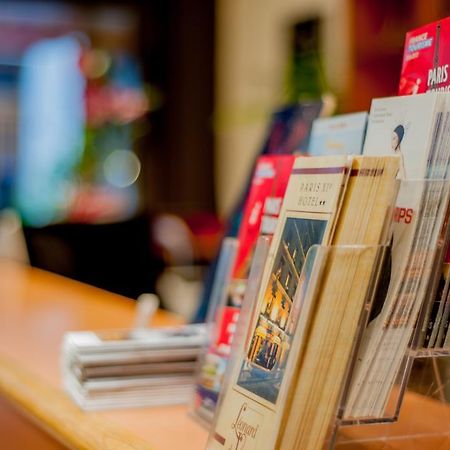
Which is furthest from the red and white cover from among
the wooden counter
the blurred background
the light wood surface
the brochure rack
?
the blurred background

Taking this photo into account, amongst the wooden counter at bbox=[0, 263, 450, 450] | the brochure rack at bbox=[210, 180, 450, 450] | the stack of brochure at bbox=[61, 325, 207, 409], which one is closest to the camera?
the brochure rack at bbox=[210, 180, 450, 450]

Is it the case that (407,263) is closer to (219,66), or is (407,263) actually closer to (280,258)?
(280,258)

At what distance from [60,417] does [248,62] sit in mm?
4916

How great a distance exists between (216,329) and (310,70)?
198 cm

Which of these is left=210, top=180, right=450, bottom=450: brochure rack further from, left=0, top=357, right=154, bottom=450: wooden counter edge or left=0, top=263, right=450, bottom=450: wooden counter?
left=0, top=357, right=154, bottom=450: wooden counter edge

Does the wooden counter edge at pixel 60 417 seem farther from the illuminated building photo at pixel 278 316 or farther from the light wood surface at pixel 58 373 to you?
the illuminated building photo at pixel 278 316

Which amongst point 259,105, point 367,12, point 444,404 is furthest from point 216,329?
point 259,105

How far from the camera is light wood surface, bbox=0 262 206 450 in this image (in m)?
1.21

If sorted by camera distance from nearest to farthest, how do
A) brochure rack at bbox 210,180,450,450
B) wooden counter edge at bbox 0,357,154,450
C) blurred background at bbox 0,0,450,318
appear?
brochure rack at bbox 210,180,450,450 < wooden counter edge at bbox 0,357,154,450 < blurred background at bbox 0,0,450,318

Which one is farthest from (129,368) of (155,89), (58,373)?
(155,89)

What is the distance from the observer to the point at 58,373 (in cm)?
160

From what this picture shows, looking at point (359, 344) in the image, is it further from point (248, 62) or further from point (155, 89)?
point (155, 89)

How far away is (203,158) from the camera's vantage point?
20.9 ft

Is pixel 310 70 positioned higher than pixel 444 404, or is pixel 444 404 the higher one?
pixel 310 70
